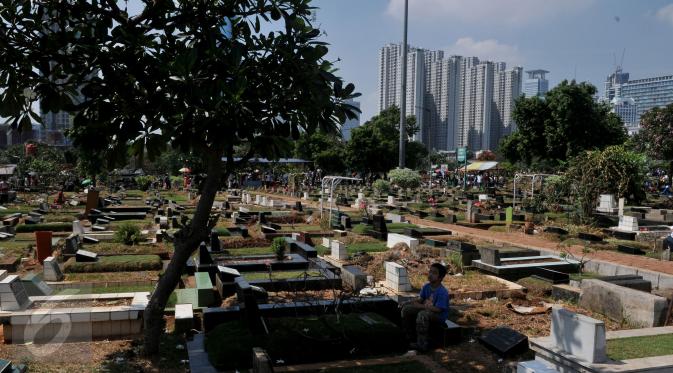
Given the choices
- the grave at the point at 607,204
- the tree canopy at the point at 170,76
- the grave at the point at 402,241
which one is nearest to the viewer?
the tree canopy at the point at 170,76

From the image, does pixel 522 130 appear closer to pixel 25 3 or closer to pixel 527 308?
pixel 527 308

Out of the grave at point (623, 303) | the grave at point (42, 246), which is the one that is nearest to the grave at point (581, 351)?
the grave at point (623, 303)

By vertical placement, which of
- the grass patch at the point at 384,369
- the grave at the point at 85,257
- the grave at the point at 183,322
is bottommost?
the grass patch at the point at 384,369

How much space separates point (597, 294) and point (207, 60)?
26.2ft

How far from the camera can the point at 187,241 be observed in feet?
22.1

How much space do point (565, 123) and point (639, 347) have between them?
110 ft

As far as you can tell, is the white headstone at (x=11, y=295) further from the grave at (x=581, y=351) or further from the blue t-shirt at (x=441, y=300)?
the grave at (x=581, y=351)

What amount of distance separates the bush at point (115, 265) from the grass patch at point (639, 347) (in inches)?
388

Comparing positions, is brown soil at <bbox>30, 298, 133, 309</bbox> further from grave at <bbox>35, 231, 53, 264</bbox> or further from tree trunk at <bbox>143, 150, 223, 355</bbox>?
grave at <bbox>35, 231, 53, 264</bbox>

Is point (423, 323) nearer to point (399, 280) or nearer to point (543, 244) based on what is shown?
point (399, 280)

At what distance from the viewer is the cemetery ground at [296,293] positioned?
23.1 feet

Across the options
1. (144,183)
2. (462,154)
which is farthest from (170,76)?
(144,183)

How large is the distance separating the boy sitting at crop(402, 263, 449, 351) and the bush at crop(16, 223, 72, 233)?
1662 centimetres

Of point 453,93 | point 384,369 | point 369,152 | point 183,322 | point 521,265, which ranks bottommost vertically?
point 384,369
